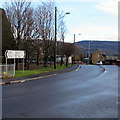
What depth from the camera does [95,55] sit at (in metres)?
132

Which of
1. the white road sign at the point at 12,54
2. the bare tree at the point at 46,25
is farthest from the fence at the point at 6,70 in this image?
the bare tree at the point at 46,25

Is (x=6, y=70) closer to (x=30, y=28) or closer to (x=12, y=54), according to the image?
(x=12, y=54)

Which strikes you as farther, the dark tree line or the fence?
the dark tree line

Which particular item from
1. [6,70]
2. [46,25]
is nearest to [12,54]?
[6,70]

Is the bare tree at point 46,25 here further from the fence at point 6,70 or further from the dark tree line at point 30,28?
the fence at point 6,70

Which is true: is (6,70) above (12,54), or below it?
below

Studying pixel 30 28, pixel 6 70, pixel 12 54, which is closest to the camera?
pixel 6 70

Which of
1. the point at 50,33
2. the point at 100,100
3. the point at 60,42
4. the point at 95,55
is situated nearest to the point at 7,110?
the point at 100,100

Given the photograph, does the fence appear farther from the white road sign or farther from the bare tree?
the bare tree

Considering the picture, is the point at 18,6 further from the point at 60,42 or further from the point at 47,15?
the point at 60,42

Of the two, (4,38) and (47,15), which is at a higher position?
(47,15)

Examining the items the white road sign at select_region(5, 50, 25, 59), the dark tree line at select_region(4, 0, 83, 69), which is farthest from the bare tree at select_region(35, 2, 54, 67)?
the white road sign at select_region(5, 50, 25, 59)

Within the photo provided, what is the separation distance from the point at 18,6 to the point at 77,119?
2441 cm

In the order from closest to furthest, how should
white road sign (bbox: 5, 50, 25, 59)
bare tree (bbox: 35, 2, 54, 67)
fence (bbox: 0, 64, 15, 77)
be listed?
1. fence (bbox: 0, 64, 15, 77)
2. white road sign (bbox: 5, 50, 25, 59)
3. bare tree (bbox: 35, 2, 54, 67)
